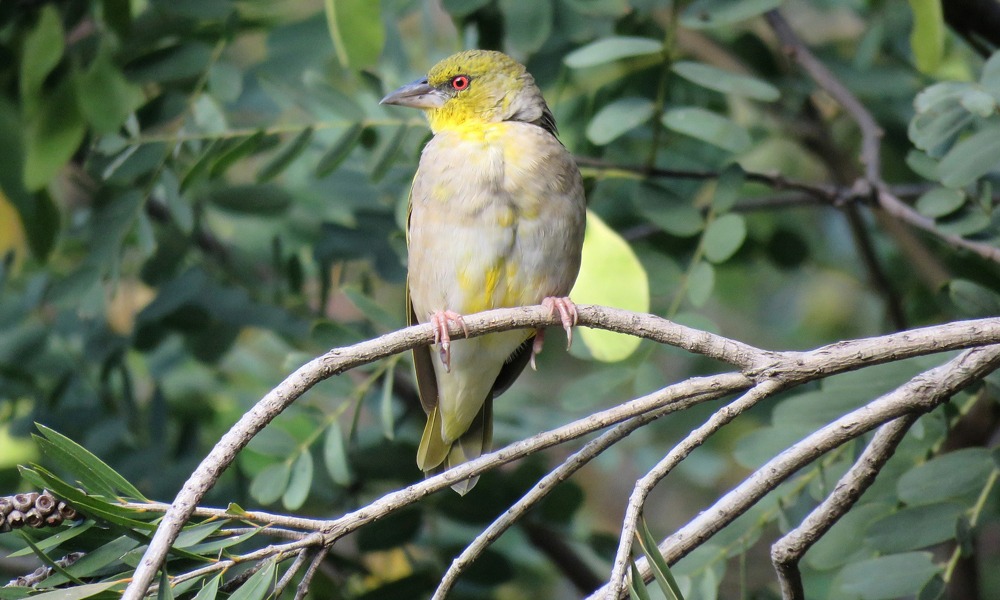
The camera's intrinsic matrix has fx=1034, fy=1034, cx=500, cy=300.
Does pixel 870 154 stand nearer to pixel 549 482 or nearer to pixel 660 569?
pixel 549 482

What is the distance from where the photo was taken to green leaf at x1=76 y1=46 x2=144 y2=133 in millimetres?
3555

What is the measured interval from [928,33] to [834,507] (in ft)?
5.56

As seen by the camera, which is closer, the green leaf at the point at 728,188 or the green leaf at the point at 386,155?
the green leaf at the point at 728,188

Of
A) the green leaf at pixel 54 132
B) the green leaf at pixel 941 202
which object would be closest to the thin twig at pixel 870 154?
the green leaf at pixel 941 202

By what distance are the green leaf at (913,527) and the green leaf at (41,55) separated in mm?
3008

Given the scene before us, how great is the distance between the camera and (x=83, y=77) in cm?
362

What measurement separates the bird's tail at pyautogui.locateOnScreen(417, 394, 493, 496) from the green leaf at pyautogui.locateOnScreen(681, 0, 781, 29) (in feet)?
5.09

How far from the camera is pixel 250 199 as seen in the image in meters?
4.48

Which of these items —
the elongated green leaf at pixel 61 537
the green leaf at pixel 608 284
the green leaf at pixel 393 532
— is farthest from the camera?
the green leaf at pixel 393 532

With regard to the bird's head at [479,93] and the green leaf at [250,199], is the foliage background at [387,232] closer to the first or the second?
the green leaf at [250,199]

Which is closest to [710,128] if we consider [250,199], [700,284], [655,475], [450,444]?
[700,284]

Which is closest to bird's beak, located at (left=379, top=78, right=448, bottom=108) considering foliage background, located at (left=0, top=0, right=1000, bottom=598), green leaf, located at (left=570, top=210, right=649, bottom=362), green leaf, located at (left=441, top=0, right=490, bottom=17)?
foliage background, located at (left=0, top=0, right=1000, bottom=598)

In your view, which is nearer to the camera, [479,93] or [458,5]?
[458,5]

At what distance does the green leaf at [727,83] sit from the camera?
347 cm
